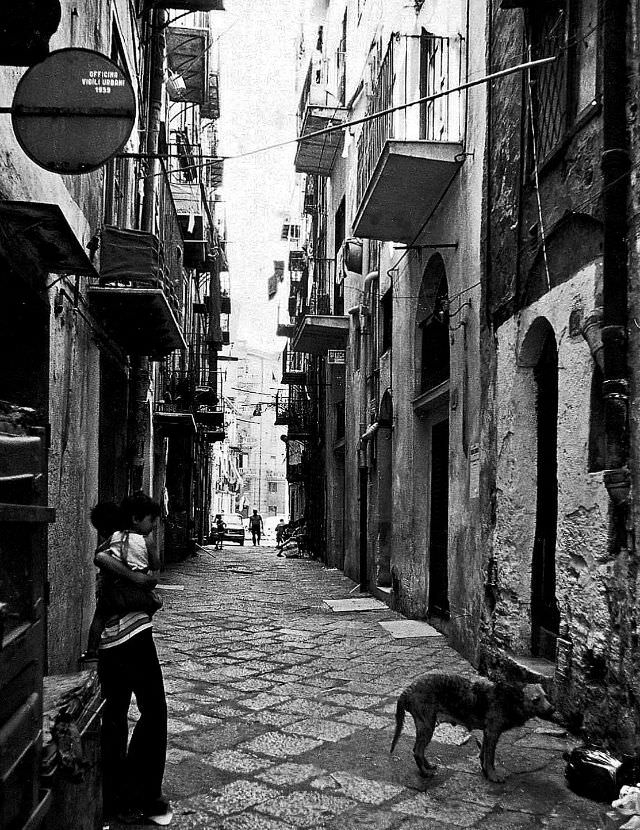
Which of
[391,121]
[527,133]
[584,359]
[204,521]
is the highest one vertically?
[391,121]

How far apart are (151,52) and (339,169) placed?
803 cm

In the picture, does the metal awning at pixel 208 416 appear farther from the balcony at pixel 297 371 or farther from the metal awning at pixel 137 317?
the metal awning at pixel 137 317

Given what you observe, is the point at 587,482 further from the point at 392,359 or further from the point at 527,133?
the point at 392,359

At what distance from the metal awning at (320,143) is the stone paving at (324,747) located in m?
12.1

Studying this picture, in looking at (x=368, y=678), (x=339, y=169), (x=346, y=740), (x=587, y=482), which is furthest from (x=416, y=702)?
(x=339, y=169)

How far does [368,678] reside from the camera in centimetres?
747

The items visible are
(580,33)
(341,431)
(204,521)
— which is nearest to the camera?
(580,33)

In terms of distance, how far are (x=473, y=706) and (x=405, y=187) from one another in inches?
262

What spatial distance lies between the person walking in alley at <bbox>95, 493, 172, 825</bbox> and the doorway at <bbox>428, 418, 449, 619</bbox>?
20.5ft

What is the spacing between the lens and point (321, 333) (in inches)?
784

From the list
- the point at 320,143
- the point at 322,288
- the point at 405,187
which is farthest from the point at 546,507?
the point at 322,288

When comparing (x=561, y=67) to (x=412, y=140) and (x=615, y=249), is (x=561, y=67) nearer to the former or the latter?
(x=615, y=249)

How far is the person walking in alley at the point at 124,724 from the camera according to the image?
407 centimetres

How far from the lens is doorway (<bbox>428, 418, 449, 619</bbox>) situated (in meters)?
10.3
